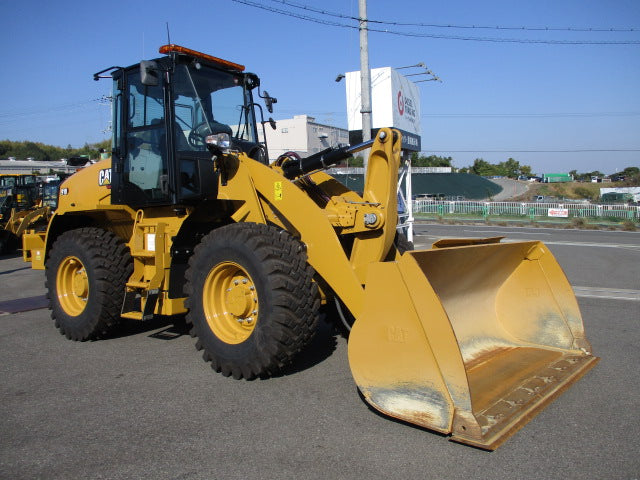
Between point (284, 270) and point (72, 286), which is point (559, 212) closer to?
point (72, 286)

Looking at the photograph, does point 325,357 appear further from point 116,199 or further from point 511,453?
point 116,199

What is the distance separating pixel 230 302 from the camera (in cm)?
486

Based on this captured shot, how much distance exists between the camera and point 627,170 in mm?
100188

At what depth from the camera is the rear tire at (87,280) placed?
19.7 ft

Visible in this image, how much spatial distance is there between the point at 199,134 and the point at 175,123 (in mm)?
290

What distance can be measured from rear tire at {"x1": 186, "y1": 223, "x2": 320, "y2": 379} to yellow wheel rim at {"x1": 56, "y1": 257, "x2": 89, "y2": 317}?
2.12 m

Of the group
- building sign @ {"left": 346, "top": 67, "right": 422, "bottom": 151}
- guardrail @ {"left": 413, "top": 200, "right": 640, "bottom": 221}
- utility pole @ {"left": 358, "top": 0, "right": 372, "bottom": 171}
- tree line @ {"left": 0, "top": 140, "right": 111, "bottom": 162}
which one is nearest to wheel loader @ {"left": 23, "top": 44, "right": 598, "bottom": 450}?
utility pole @ {"left": 358, "top": 0, "right": 372, "bottom": 171}

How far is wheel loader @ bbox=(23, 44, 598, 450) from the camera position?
367 cm

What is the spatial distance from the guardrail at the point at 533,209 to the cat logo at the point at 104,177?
29.8 metres

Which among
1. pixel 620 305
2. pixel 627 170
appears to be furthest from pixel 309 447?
pixel 627 170

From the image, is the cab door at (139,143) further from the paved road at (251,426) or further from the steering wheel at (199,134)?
the paved road at (251,426)

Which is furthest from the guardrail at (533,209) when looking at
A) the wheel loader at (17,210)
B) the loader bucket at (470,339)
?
the loader bucket at (470,339)

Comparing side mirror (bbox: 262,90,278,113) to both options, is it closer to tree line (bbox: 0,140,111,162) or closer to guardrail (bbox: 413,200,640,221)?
guardrail (bbox: 413,200,640,221)

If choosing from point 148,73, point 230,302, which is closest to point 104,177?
point 148,73
